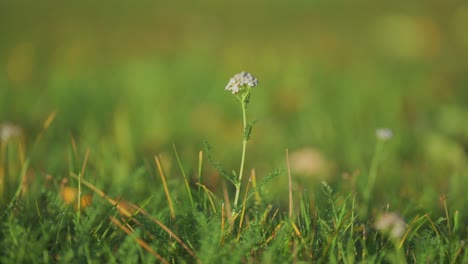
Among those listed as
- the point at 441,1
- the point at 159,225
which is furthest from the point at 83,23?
the point at 159,225

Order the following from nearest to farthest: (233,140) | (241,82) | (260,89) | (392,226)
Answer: (241,82) < (392,226) < (233,140) < (260,89)

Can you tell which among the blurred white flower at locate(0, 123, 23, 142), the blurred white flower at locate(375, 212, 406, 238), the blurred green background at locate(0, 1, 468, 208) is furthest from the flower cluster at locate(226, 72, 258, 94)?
the blurred white flower at locate(0, 123, 23, 142)

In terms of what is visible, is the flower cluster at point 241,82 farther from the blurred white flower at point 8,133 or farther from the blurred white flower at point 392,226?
the blurred white flower at point 8,133

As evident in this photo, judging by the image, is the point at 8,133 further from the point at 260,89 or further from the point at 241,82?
the point at 260,89

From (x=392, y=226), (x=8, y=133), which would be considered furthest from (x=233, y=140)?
(x=392, y=226)

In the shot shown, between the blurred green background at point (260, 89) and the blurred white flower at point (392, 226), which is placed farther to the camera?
the blurred green background at point (260, 89)

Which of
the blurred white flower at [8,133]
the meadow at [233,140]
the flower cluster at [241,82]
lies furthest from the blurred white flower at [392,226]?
the blurred white flower at [8,133]
